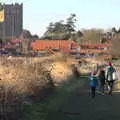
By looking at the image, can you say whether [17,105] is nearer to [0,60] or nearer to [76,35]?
[0,60]

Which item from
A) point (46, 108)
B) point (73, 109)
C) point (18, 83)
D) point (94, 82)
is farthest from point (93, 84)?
point (18, 83)

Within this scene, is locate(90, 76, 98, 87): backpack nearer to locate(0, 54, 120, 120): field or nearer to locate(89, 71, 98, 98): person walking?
locate(89, 71, 98, 98): person walking

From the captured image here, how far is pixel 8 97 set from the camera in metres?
12.9

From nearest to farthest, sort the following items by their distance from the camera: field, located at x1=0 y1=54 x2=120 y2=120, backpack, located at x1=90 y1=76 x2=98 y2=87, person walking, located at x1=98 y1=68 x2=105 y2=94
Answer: field, located at x1=0 y1=54 x2=120 y2=120 < backpack, located at x1=90 y1=76 x2=98 y2=87 < person walking, located at x1=98 y1=68 x2=105 y2=94

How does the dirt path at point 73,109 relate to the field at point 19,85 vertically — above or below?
below

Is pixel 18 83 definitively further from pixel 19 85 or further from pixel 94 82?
pixel 94 82

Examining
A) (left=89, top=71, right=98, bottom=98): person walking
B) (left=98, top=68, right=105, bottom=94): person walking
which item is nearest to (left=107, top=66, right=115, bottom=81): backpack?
(left=89, top=71, right=98, bottom=98): person walking

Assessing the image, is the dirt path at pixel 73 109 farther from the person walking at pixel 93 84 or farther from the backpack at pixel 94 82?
the backpack at pixel 94 82

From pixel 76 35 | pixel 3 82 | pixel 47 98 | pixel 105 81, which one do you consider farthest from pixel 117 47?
pixel 76 35

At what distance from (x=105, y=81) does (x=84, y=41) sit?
117m

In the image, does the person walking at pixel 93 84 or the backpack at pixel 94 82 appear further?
the backpack at pixel 94 82

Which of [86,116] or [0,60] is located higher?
[0,60]

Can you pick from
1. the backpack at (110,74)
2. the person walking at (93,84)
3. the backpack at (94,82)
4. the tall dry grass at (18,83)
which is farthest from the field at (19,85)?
the backpack at (110,74)

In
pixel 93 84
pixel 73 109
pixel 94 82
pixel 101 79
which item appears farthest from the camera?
pixel 101 79
